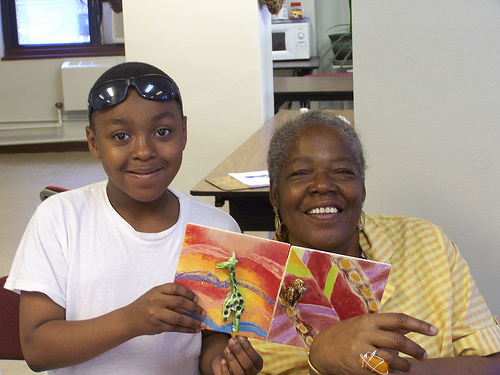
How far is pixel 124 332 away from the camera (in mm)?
1211

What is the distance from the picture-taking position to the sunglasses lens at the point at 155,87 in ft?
4.50

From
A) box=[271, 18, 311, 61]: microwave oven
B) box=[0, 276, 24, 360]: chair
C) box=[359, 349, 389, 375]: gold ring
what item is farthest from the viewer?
box=[271, 18, 311, 61]: microwave oven

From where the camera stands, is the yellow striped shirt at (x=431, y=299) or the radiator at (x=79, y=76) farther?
the radiator at (x=79, y=76)

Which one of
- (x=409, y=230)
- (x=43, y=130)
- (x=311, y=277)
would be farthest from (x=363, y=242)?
(x=43, y=130)

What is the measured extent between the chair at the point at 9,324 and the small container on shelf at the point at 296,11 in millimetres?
6341

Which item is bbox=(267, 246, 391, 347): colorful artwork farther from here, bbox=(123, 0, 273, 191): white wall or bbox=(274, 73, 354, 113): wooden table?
bbox=(274, 73, 354, 113): wooden table

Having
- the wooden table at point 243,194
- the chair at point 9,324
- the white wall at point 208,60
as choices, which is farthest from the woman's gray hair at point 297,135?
the white wall at point 208,60

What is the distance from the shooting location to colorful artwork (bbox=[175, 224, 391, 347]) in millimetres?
1154

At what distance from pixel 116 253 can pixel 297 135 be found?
51 cm

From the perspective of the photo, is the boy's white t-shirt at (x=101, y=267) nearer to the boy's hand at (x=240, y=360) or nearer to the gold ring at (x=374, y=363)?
the boy's hand at (x=240, y=360)

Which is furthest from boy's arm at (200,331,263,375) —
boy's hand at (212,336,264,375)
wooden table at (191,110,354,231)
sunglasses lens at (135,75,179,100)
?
wooden table at (191,110,354,231)

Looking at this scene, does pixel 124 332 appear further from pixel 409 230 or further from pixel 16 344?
pixel 409 230

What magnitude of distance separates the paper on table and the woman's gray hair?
1.14 metres

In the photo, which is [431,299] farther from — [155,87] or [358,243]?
[155,87]
